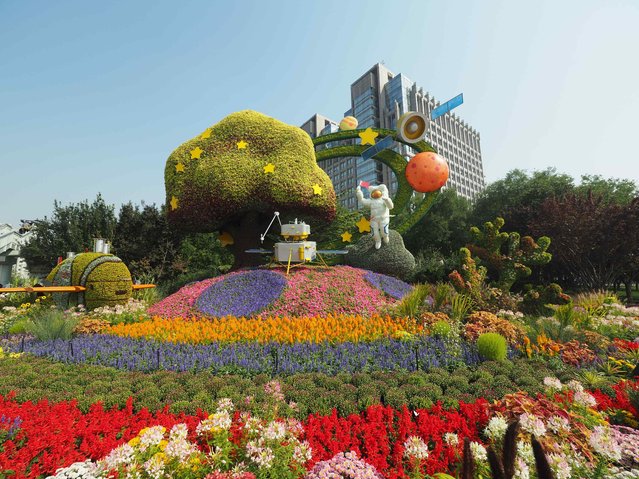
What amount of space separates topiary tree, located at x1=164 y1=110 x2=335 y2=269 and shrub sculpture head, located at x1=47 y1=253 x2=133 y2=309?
11.4ft

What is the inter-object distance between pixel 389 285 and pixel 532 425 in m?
8.06

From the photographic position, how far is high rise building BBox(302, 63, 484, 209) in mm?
80938

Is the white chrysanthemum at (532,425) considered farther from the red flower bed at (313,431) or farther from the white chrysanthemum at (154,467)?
the white chrysanthemum at (154,467)

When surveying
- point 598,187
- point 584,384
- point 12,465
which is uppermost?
point 598,187

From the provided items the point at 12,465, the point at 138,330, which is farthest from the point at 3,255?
the point at 12,465

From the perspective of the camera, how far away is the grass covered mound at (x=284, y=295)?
8.27 metres

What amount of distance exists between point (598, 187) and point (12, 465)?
29.7 meters

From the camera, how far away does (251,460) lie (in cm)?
216

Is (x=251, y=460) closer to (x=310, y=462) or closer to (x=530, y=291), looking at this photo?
(x=310, y=462)

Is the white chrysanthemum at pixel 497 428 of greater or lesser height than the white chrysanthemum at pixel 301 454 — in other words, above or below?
below

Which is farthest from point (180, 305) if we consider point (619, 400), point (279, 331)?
point (619, 400)

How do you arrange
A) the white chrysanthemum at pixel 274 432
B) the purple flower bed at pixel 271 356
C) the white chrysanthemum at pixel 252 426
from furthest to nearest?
the purple flower bed at pixel 271 356 → the white chrysanthemum at pixel 252 426 → the white chrysanthemum at pixel 274 432

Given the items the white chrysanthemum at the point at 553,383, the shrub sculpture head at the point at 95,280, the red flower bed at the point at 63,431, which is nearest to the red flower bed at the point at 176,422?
the red flower bed at the point at 63,431

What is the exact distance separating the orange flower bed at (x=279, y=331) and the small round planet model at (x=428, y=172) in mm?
8263
